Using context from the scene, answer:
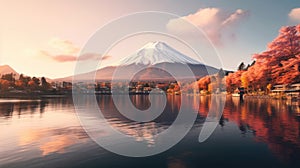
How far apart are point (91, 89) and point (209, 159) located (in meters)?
190

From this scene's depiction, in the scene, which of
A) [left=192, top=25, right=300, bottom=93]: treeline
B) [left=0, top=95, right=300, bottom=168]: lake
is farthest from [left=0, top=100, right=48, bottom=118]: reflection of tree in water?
[left=192, top=25, right=300, bottom=93]: treeline

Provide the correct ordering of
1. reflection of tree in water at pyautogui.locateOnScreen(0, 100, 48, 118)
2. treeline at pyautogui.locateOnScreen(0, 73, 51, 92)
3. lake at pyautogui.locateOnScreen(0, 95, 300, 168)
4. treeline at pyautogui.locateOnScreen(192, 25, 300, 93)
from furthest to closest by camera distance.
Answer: treeline at pyautogui.locateOnScreen(0, 73, 51, 92) < treeline at pyautogui.locateOnScreen(192, 25, 300, 93) < reflection of tree in water at pyautogui.locateOnScreen(0, 100, 48, 118) < lake at pyautogui.locateOnScreen(0, 95, 300, 168)

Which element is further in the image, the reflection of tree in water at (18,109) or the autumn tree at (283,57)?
the autumn tree at (283,57)

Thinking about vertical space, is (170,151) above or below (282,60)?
below

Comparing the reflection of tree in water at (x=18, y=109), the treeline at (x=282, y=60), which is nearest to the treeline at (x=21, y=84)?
the reflection of tree in water at (x=18, y=109)

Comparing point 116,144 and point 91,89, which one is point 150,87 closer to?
point 91,89

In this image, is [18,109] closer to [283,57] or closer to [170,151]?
[170,151]

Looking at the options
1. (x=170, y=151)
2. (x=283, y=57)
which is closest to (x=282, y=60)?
(x=283, y=57)

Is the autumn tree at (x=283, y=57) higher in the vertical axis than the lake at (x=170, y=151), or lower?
higher

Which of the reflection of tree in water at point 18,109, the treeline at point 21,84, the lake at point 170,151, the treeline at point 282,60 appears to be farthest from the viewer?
the treeline at point 21,84

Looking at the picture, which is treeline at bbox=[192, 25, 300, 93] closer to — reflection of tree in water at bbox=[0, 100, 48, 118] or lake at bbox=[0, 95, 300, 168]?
lake at bbox=[0, 95, 300, 168]

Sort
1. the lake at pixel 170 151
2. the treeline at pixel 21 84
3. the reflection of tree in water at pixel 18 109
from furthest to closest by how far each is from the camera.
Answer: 1. the treeline at pixel 21 84
2. the reflection of tree in water at pixel 18 109
3. the lake at pixel 170 151

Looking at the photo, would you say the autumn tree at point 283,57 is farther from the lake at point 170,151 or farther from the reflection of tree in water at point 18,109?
the reflection of tree in water at point 18,109

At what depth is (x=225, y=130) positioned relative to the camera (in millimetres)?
18922
